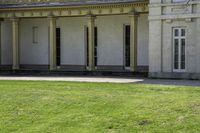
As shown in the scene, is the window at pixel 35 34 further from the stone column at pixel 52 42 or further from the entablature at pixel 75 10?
the stone column at pixel 52 42

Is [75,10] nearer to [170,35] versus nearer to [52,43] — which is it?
[52,43]

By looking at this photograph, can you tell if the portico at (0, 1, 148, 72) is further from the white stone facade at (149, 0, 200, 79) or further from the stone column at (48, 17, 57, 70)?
the white stone facade at (149, 0, 200, 79)

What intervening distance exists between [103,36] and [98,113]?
21756 mm

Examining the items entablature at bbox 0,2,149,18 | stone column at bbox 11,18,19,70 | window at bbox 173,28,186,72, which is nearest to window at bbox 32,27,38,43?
stone column at bbox 11,18,19,70

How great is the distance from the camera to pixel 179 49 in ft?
90.5

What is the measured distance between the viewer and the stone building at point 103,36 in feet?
89.9

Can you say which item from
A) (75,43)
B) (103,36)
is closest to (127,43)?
(103,36)

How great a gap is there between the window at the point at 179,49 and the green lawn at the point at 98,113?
1178cm

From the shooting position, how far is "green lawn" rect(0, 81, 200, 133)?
1180 cm

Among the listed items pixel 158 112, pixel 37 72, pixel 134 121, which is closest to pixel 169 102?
pixel 158 112

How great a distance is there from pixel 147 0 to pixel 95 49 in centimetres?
717

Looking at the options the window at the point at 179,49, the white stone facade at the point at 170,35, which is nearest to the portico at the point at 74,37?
the white stone facade at the point at 170,35

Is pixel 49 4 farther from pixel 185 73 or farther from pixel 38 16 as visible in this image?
pixel 185 73

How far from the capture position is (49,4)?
33.1 metres
